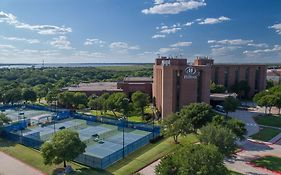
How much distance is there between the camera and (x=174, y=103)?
194ft

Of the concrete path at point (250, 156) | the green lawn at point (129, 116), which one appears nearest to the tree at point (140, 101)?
the green lawn at point (129, 116)

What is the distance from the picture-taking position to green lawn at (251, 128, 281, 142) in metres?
45.8

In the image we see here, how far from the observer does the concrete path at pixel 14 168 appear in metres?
32.1

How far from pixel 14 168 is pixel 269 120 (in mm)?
54080

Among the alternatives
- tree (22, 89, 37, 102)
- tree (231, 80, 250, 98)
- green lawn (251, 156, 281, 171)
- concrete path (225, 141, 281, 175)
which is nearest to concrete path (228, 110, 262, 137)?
concrete path (225, 141, 281, 175)

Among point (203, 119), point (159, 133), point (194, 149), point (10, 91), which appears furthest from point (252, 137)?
point (10, 91)

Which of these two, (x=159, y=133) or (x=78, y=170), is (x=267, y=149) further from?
(x=78, y=170)

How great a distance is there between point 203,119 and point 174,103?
1684 centimetres

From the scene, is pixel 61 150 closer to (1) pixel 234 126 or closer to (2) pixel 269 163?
(1) pixel 234 126

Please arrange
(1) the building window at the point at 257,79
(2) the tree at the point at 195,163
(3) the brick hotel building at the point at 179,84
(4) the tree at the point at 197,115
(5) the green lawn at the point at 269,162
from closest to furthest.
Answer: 1. (2) the tree at the point at 195,163
2. (5) the green lawn at the point at 269,162
3. (4) the tree at the point at 197,115
4. (3) the brick hotel building at the point at 179,84
5. (1) the building window at the point at 257,79

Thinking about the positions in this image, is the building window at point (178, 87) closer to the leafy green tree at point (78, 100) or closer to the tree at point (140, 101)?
the tree at point (140, 101)

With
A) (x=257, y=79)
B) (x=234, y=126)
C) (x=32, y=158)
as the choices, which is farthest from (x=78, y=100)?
(x=257, y=79)

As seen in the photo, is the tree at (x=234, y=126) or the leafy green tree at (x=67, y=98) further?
the leafy green tree at (x=67, y=98)

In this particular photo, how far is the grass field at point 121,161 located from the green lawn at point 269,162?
11602 millimetres
